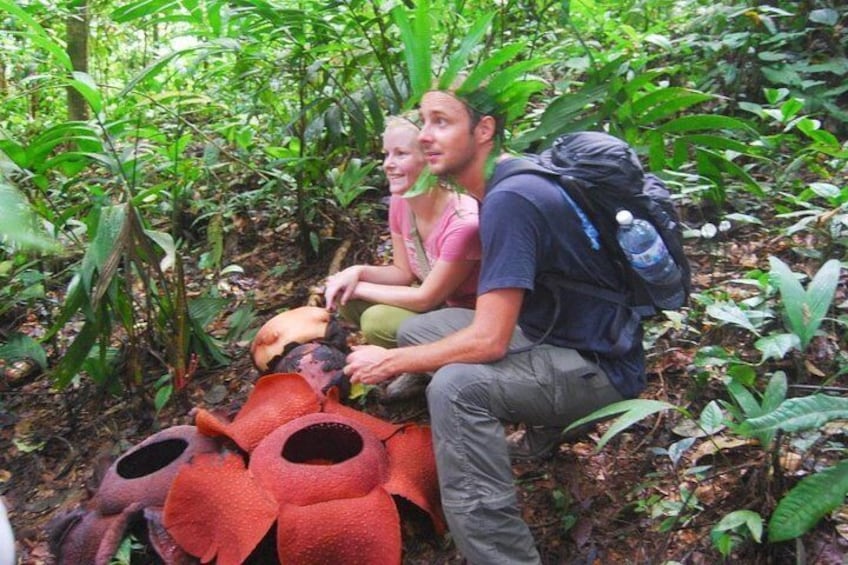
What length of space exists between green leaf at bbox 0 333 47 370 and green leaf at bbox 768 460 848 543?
3.17 meters

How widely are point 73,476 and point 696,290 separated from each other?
117 inches

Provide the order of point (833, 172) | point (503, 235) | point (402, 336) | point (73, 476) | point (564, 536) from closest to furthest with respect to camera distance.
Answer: point (503, 235)
point (564, 536)
point (402, 336)
point (73, 476)
point (833, 172)

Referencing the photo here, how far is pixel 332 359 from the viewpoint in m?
3.08

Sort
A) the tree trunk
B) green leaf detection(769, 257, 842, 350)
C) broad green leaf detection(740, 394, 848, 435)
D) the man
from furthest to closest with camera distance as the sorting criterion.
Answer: the tree trunk < the man < green leaf detection(769, 257, 842, 350) < broad green leaf detection(740, 394, 848, 435)

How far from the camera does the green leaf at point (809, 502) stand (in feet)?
5.84

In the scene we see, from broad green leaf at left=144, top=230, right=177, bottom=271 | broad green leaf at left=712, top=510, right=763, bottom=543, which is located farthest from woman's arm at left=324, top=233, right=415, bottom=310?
broad green leaf at left=712, top=510, right=763, bottom=543

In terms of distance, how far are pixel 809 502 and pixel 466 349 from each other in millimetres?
1002

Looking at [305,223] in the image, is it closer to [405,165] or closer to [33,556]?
[405,165]

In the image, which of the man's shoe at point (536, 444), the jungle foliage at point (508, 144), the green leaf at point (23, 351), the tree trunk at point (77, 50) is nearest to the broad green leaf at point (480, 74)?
the jungle foliage at point (508, 144)

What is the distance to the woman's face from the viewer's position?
2.90 metres

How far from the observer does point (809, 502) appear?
184cm

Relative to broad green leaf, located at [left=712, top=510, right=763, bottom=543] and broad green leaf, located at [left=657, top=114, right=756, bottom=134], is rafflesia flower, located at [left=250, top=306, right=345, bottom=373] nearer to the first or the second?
broad green leaf, located at [left=657, top=114, right=756, bottom=134]

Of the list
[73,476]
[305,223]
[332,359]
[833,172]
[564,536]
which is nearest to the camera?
[564,536]

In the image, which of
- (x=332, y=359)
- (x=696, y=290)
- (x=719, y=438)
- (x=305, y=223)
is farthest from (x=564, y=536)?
(x=305, y=223)
